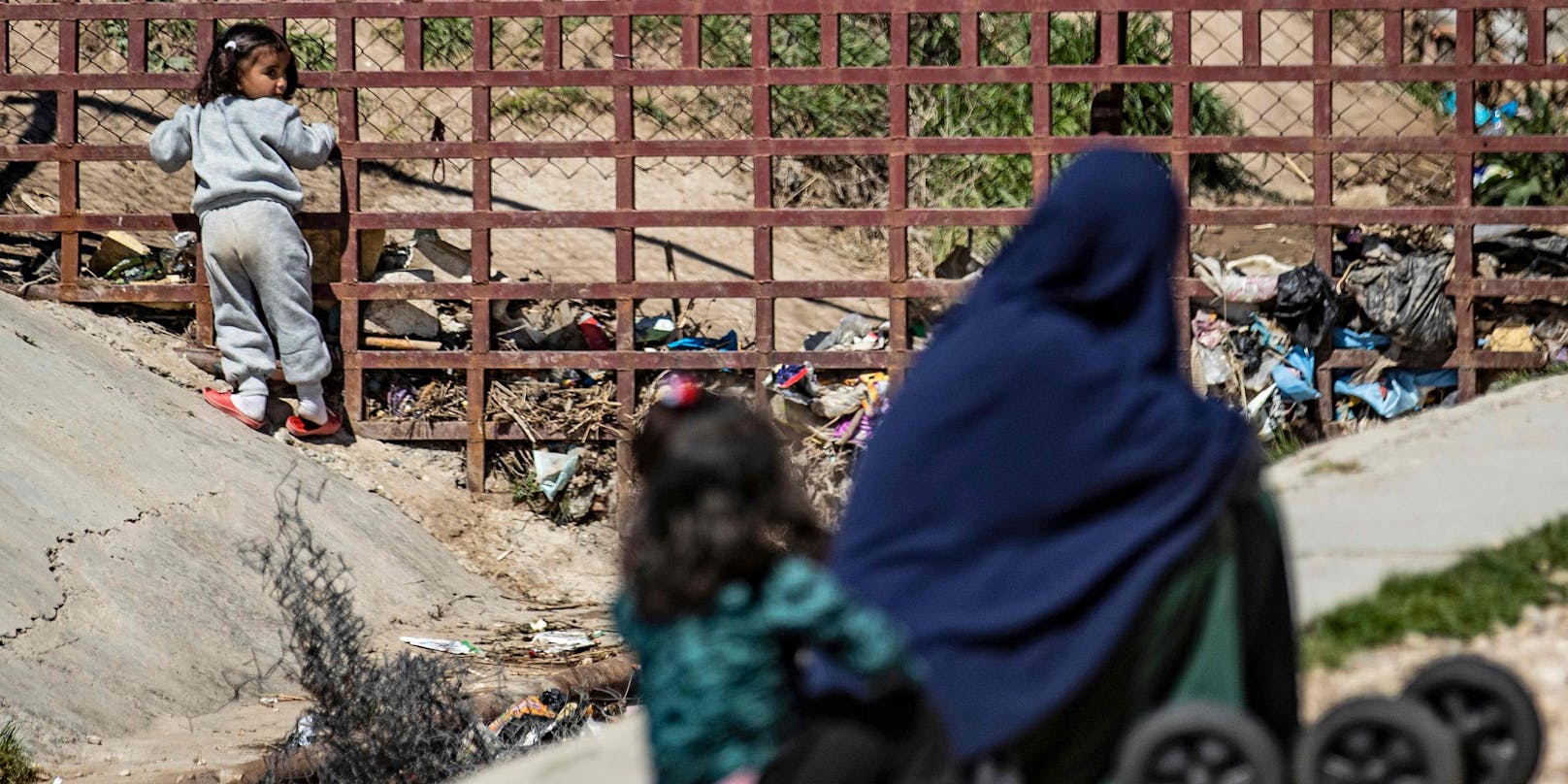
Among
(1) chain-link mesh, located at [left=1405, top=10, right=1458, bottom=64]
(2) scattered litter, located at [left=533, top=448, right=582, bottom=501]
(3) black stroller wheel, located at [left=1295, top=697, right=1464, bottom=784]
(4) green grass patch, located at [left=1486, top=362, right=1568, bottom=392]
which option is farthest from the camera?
(1) chain-link mesh, located at [left=1405, top=10, right=1458, bottom=64]

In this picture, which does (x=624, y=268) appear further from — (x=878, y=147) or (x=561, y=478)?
(x=878, y=147)

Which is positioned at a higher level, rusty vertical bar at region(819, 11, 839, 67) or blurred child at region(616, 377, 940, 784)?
rusty vertical bar at region(819, 11, 839, 67)

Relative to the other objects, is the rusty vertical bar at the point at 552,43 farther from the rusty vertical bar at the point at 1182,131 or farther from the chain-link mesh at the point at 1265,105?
the chain-link mesh at the point at 1265,105

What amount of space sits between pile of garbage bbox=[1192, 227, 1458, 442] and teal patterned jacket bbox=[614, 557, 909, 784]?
4.86 meters

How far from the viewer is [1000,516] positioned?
7.26 feet

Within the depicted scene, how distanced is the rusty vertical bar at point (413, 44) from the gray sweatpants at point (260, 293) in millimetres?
784

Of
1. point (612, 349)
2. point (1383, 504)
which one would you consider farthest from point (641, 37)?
point (1383, 504)

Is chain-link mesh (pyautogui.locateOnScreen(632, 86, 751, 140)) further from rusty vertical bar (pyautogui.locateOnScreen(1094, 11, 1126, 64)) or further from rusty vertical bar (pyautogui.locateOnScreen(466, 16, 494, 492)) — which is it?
rusty vertical bar (pyautogui.locateOnScreen(1094, 11, 1126, 64))

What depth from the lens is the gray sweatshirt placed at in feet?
20.9

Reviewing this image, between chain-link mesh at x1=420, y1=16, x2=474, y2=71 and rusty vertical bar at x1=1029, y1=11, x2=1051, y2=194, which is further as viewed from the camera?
chain-link mesh at x1=420, y1=16, x2=474, y2=71

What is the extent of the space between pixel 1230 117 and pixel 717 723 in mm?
9638

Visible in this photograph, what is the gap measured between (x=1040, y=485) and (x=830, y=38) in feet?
15.4

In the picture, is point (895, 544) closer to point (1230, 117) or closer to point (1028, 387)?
point (1028, 387)

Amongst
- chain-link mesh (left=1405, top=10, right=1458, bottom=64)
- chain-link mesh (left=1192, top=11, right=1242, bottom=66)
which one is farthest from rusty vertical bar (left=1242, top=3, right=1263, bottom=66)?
chain-link mesh (left=1192, top=11, right=1242, bottom=66)
